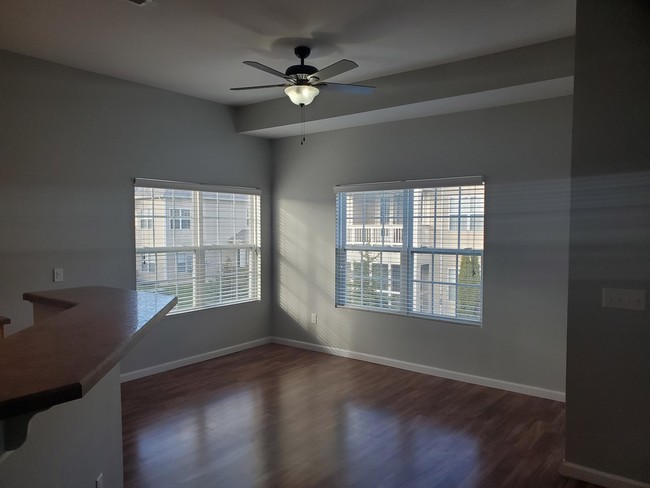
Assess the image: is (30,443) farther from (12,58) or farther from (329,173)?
(329,173)

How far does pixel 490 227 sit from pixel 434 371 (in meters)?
1.51

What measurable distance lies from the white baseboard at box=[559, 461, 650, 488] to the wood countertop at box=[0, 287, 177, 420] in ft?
8.11

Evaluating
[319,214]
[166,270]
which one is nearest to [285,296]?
[319,214]

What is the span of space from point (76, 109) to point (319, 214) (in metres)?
2.63

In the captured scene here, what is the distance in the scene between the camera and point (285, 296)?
5723 millimetres

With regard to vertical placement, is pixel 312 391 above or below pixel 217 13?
below

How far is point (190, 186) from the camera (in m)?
4.77

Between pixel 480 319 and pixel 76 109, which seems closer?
pixel 76 109

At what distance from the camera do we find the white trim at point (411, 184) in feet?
13.8

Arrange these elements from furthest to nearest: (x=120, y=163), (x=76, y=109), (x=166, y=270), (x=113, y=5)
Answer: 1. (x=166, y=270)
2. (x=120, y=163)
3. (x=76, y=109)
4. (x=113, y=5)

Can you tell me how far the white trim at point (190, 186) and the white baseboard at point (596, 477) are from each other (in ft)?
13.0

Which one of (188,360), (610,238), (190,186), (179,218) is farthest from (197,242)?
(610,238)

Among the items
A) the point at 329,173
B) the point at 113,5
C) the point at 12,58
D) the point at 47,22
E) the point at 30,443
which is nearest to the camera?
the point at 30,443

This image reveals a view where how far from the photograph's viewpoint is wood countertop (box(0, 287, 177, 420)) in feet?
2.86
